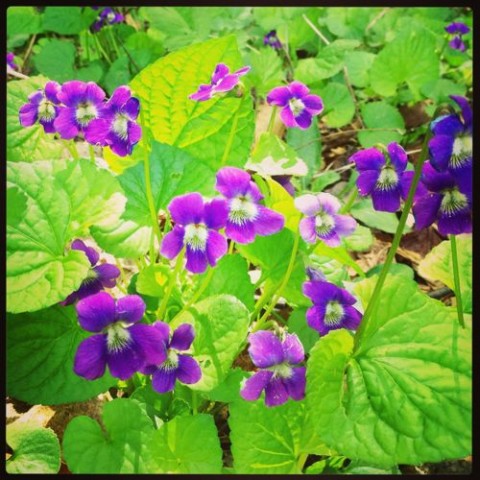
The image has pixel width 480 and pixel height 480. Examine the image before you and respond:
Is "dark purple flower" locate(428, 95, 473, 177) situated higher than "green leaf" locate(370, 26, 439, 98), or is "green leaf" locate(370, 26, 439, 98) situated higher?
"dark purple flower" locate(428, 95, 473, 177)

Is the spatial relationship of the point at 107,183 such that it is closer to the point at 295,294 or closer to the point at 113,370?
the point at 113,370

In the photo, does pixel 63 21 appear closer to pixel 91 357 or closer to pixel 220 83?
pixel 220 83

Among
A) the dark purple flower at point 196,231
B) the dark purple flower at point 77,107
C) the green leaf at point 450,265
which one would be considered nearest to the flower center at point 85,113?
the dark purple flower at point 77,107

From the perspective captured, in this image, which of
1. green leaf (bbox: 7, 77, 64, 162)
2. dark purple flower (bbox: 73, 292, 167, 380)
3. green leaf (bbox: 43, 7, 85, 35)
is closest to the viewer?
dark purple flower (bbox: 73, 292, 167, 380)

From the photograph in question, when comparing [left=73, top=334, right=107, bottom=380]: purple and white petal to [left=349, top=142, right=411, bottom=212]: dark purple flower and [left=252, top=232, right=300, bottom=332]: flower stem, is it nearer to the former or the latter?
[left=252, top=232, right=300, bottom=332]: flower stem

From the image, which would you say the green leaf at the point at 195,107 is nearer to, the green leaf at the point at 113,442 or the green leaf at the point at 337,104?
the green leaf at the point at 113,442

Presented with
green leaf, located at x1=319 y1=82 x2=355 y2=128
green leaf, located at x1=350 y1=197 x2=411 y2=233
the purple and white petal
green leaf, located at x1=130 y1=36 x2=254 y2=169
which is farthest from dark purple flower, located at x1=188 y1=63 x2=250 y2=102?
green leaf, located at x1=319 y1=82 x2=355 y2=128
